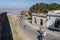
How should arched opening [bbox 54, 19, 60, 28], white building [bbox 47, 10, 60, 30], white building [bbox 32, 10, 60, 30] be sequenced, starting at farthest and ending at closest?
1. white building [bbox 32, 10, 60, 30]
2. white building [bbox 47, 10, 60, 30]
3. arched opening [bbox 54, 19, 60, 28]

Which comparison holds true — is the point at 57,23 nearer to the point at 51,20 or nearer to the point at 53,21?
the point at 53,21

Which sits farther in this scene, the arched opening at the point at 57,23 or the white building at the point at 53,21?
the white building at the point at 53,21

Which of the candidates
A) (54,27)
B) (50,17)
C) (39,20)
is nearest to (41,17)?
(39,20)

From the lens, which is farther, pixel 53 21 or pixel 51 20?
pixel 51 20

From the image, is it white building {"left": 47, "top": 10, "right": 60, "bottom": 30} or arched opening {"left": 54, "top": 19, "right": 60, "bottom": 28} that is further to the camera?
white building {"left": 47, "top": 10, "right": 60, "bottom": 30}

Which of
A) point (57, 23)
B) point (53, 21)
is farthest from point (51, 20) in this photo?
point (57, 23)

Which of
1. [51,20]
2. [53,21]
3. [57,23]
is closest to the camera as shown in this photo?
[57,23]

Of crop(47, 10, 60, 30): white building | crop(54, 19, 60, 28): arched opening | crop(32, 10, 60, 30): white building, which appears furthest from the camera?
crop(32, 10, 60, 30): white building

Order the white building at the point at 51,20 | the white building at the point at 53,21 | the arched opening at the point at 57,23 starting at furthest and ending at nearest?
the white building at the point at 51,20
the white building at the point at 53,21
the arched opening at the point at 57,23

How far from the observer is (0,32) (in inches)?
140

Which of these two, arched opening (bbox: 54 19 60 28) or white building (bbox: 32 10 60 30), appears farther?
white building (bbox: 32 10 60 30)

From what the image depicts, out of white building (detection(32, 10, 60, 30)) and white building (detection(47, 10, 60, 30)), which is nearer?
white building (detection(47, 10, 60, 30))

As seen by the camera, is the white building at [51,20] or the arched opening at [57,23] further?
the white building at [51,20]

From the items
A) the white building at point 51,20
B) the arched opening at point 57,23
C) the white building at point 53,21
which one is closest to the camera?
the arched opening at point 57,23
